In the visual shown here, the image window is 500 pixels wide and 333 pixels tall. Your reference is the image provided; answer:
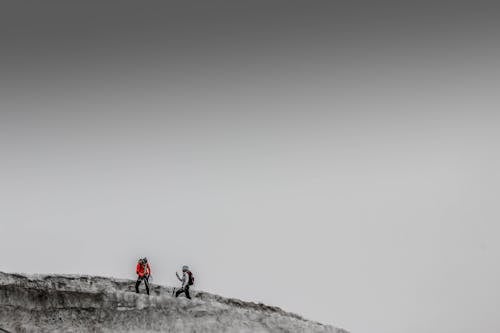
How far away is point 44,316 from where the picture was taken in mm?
34781

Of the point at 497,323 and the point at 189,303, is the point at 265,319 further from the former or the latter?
the point at 497,323

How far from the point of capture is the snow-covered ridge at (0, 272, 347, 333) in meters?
34.6

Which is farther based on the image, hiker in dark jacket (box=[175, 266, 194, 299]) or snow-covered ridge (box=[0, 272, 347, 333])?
hiker in dark jacket (box=[175, 266, 194, 299])

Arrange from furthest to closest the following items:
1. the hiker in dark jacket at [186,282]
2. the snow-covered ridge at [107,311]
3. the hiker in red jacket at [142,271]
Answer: the hiker in dark jacket at [186,282]
the hiker in red jacket at [142,271]
the snow-covered ridge at [107,311]

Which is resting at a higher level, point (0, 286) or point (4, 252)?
point (4, 252)

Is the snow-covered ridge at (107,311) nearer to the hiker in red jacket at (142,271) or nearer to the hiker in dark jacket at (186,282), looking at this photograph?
the hiker in dark jacket at (186,282)

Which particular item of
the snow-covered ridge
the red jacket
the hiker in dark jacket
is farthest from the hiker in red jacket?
the hiker in dark jacket

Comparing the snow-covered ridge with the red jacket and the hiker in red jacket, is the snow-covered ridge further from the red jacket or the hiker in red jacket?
the red jacket

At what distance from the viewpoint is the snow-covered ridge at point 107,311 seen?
34.6 meters

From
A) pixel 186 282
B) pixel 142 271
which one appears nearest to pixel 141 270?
pixel 142 271

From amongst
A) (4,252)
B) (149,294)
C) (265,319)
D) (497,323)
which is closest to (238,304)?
(265,319)

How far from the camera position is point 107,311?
3594 cm

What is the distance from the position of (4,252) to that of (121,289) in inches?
4621

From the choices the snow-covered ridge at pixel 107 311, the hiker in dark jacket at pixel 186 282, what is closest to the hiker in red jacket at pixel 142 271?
the snow-covered ridge at pixel 107 311
